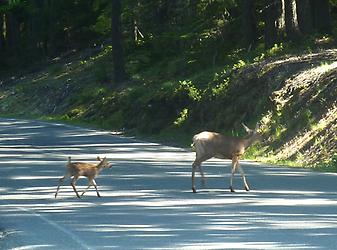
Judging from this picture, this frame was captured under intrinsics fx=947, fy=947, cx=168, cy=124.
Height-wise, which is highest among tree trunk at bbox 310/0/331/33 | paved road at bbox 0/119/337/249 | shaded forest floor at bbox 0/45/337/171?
tree trunk at bbox 310/0/331/33

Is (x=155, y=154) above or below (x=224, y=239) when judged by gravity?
below

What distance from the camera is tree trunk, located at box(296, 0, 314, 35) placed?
40.5m

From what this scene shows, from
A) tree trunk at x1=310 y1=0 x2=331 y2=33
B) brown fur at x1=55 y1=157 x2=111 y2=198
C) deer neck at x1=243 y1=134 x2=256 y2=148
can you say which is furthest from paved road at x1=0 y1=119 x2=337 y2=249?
tree trunk at x1=310 y1=0 x2=331 y2=33

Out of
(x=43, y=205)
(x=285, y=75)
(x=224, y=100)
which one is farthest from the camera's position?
(x=224, y=100)

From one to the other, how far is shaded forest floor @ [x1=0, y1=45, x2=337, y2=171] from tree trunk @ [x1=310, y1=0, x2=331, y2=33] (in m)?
4.66

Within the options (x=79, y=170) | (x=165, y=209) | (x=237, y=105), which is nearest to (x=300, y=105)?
(x=237, y=105)

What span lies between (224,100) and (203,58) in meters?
12.8

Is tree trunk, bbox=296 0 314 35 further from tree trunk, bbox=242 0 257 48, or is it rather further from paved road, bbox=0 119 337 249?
paved road, bbox=0 119 337 249

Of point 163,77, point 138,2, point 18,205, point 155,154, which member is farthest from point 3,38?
point 18,205

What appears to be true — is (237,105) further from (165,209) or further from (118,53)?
(118,53)

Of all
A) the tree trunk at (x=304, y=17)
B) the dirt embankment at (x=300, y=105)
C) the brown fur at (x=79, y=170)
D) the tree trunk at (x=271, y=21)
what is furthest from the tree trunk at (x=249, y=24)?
the brown fur at (x=79, y=170)

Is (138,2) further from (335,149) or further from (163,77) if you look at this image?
(335,149)

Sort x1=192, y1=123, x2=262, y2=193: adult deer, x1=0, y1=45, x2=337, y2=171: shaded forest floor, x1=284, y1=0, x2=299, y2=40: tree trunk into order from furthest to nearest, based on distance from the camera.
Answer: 1. x1=284, y1=0, x2=299, y2=40: tree trunk
2. x1=0, y1=45, x2=337, y2=171: shaded forest floor
3. x1=192, y1=123, x2=262, y2=193: adult deer

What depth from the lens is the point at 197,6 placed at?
49.7 metres
